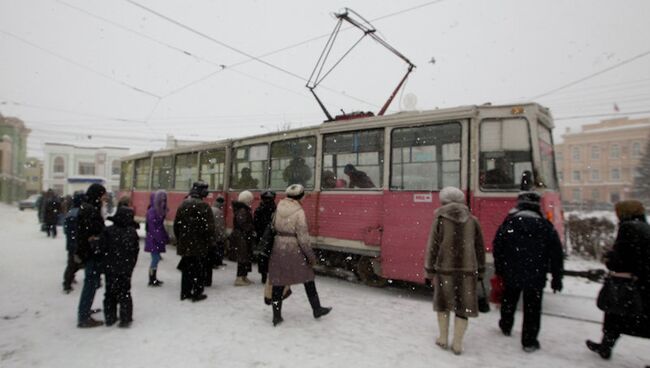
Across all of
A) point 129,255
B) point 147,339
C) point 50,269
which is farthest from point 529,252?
point 50,269

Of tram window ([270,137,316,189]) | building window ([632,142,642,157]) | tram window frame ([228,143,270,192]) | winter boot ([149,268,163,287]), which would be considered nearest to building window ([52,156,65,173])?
tram window frame ([228,143,270,192])

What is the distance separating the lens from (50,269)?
8.23 m

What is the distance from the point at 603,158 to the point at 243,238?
6715cm

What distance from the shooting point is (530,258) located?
4.28m

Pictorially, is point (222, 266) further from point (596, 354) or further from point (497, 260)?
point (596, 354)

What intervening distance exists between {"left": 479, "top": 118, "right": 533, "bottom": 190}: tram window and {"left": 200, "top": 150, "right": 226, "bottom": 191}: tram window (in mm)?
7089

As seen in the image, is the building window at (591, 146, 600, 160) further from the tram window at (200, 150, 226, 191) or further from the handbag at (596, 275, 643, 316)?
the handbag at (596, 275, 643, 316)

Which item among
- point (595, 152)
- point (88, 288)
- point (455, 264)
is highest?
point (595, 152)

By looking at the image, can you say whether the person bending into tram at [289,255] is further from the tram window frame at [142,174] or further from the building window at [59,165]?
the building window at [59,165]

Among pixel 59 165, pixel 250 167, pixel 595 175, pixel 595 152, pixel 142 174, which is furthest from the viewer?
pixel 595 175

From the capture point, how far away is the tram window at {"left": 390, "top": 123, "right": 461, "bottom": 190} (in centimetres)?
604

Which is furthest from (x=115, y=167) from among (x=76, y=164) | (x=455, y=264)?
(x=455, y=264)

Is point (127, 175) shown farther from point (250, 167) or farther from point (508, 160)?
point (508, 160)

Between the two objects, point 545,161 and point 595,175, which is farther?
point 595,175
